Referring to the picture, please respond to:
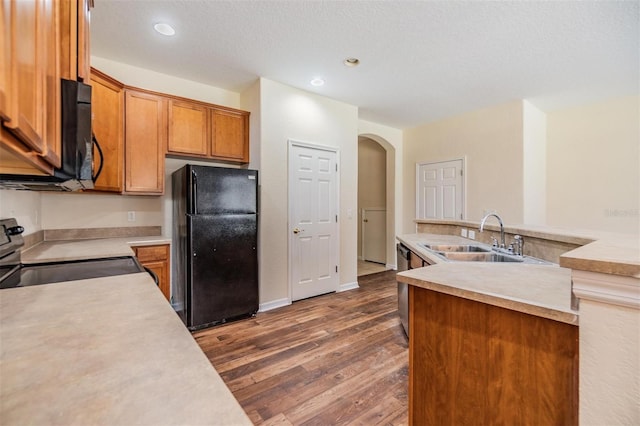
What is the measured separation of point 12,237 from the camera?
1.59 metres

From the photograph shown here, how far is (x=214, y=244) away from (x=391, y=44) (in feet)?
8.24

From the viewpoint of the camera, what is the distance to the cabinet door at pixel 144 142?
286cm

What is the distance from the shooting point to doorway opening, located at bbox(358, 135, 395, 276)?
5.94m

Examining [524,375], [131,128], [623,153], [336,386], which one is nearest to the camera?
[524,375]

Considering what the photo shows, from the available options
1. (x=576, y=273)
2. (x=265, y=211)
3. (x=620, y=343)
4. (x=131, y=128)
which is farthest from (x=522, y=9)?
(x=131, y=128)

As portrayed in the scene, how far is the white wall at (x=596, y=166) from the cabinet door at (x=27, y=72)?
18.0ft

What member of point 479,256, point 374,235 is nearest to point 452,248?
point 479,256

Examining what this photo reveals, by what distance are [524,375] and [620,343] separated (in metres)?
0.35

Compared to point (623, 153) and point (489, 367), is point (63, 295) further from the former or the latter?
point (623, 153)

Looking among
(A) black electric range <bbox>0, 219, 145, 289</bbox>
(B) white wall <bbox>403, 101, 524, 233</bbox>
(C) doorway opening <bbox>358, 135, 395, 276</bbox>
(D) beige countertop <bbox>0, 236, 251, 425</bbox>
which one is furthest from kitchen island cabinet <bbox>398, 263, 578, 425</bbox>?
(C) doorway opening <bbox>358, 135, 395, 276</bbox>

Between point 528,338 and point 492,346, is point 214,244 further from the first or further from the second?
point 528,338

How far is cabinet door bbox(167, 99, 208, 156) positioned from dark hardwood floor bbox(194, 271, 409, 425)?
1915mm

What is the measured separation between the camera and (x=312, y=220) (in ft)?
12.4

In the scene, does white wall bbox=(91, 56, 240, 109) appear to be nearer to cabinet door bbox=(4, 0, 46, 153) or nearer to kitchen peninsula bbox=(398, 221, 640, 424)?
cabinet door bbox=(4, 0, 46, 153)
